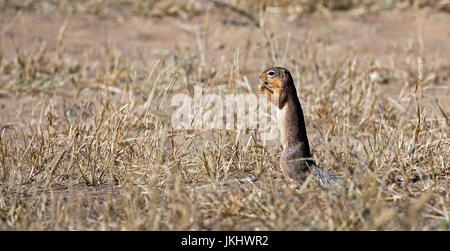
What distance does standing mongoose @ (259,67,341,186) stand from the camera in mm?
3287

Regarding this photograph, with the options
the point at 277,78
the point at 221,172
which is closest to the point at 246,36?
the point at 221,172

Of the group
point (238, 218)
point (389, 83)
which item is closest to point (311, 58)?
point (389, 83)

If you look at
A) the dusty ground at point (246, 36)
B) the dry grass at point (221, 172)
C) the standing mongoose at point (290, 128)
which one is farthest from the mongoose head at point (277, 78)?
the dusty ground at point (246, 36)

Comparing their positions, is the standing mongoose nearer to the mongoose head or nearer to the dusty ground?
the mongoose head

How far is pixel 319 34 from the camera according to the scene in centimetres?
706

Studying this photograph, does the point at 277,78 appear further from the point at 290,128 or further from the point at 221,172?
the point at 221,172

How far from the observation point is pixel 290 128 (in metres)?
3.31

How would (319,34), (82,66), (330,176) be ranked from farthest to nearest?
(319,34) < (82,66) < (330,176)

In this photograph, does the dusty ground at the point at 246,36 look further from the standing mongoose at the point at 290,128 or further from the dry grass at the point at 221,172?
the standing mongoose at the point at 290,128

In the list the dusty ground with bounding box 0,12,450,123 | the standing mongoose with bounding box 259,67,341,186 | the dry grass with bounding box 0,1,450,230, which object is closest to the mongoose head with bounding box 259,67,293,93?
the standing mongoose with bounding box 259,67,341,186

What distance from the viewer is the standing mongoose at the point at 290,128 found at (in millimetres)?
3287

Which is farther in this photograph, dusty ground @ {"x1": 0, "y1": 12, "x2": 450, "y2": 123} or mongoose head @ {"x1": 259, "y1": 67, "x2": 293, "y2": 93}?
dusty ground @ {"x1": 0, "y1": 12, "x2": 450, "y2": 123}

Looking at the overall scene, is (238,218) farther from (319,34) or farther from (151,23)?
(151,23)

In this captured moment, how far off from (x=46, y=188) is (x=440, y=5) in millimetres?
5574
